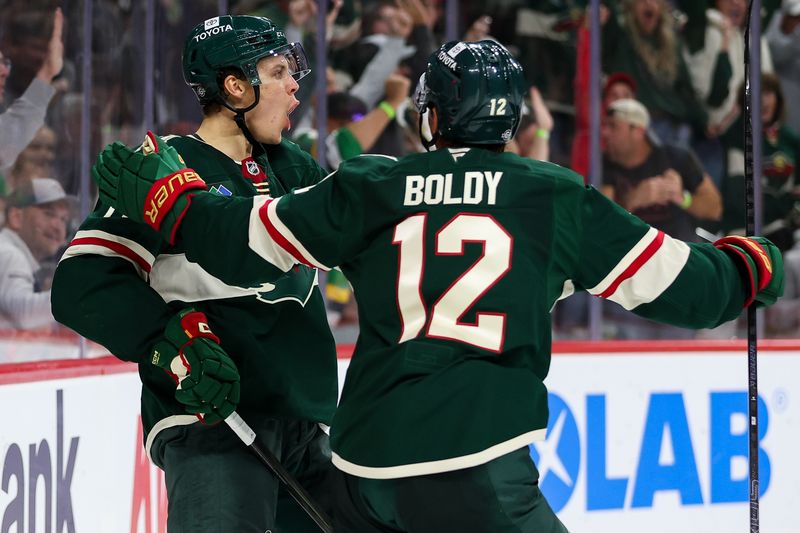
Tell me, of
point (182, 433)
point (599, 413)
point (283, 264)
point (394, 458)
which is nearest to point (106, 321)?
point (182, 433)

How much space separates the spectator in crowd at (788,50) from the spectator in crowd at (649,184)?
455 mm

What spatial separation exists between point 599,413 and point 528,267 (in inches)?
91.6

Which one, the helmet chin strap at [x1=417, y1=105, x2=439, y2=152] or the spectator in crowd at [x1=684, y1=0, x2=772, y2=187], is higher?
the spectator in crowd at [x1=684, y1=0, x2=772, y2=187]

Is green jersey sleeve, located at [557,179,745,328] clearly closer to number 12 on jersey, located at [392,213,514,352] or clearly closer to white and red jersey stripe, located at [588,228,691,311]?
white and red jersey stripe, located at [588,228,691,311]

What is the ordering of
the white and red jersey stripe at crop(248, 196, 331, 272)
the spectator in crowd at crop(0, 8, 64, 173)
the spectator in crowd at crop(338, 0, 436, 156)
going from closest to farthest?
1. the white and red jersey stripe at crop(248, 196, 331, 272)
2. the spectator in crowd at crop(0, 8, 64, 173)
3. the spectator in crowd at crop(338, 0, 436, 156)

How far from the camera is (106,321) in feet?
5.99

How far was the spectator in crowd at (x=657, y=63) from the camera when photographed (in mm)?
4754

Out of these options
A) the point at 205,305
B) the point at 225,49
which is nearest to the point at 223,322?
the point at 205,305

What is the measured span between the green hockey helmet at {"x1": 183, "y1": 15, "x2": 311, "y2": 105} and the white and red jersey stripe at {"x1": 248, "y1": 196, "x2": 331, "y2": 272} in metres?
0.44

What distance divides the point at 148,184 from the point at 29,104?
1416 mm

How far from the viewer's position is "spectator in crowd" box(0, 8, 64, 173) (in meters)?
2.79

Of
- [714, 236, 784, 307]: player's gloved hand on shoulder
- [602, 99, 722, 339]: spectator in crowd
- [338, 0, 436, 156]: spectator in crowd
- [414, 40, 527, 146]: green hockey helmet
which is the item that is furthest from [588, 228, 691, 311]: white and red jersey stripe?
[602, 99, 722, 339]: spectator in crowd

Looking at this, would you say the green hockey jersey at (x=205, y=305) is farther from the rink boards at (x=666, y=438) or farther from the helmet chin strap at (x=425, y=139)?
the rink boards at (x=666, y=438)

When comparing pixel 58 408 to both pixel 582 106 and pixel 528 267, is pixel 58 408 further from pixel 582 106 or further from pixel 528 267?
pixel 582 106
